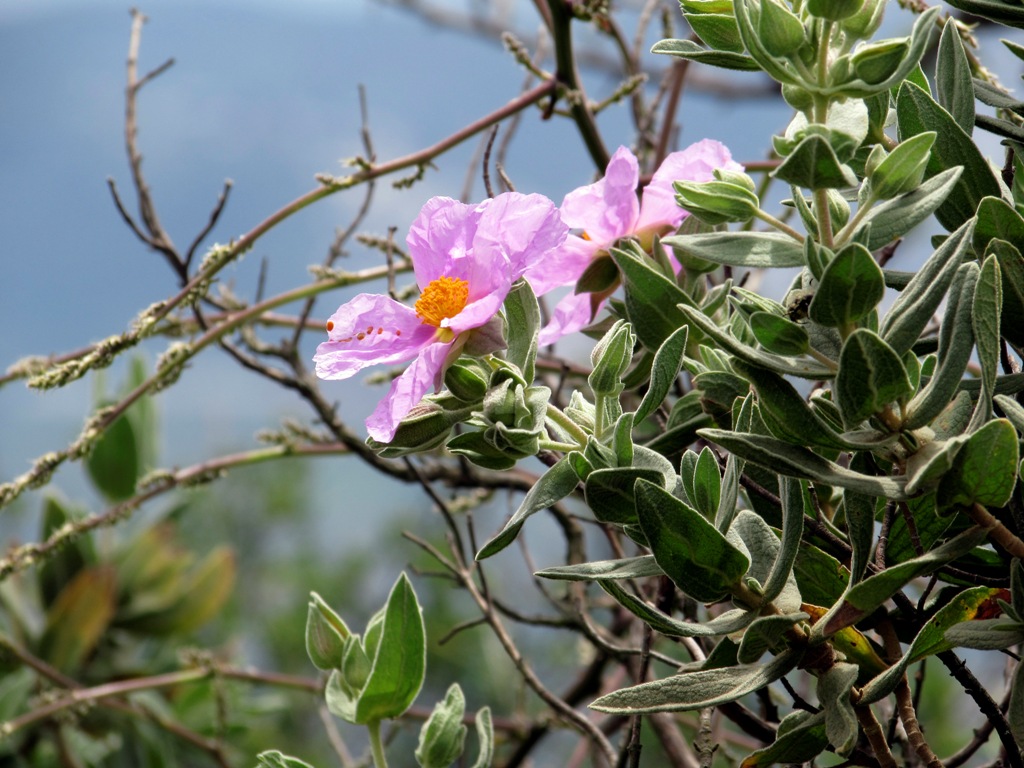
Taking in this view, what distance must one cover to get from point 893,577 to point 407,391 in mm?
202

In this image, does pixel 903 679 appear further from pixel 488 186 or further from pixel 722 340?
pixel 488 186

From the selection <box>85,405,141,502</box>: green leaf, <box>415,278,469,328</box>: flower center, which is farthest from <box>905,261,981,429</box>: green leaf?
<box>85,405,141,502</box>: green leaf

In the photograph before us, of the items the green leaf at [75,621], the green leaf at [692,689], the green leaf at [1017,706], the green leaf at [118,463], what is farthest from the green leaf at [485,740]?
the green leaf at [75,621]

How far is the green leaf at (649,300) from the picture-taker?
48 centimetres

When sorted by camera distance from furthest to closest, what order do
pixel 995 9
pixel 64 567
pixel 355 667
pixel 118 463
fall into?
pixel 64 567 → pixel 118 463 → pixel 355 667 → pixel 995 9

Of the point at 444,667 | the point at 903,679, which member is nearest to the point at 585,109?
the point at 903,679

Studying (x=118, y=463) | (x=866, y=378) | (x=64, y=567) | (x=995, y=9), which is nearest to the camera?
(x=866, y=378)

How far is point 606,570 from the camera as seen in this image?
0.42 meters

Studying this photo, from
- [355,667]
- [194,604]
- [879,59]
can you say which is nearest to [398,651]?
[355,667]

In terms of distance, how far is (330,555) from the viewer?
405 centimetres

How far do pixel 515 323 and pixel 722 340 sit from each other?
13 centimetres

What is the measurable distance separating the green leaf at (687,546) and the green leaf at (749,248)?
11cm

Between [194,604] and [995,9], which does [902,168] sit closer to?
[995,9]

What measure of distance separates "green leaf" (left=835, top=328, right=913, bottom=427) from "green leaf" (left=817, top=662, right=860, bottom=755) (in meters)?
0.11
